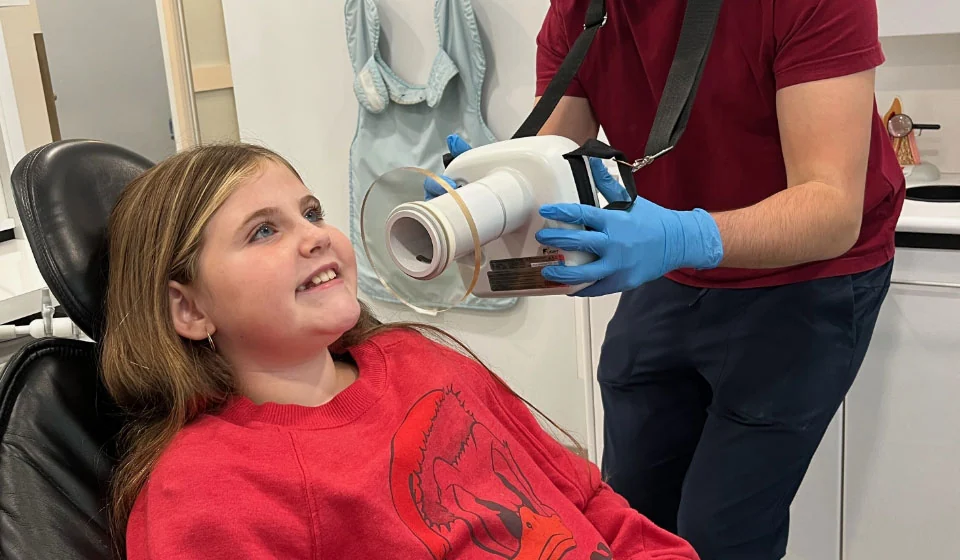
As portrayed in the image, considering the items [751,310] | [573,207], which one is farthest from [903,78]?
[573,207]

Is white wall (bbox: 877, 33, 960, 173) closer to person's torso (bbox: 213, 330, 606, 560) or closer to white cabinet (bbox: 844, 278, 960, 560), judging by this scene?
white cabinet (bbox: 844, 278, 960, 560)

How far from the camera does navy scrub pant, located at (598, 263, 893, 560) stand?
4.56 feet

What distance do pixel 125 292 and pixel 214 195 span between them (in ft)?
0.51

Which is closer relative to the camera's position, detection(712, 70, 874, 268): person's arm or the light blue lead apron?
detection(712, 70, 874, 268): person's arm

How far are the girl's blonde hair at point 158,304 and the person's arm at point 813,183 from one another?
0.65m

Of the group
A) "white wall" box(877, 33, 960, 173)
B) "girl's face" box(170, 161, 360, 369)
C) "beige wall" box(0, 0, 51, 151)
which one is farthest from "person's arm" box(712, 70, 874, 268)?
"beige wall" box(0, 0, 51, 151)

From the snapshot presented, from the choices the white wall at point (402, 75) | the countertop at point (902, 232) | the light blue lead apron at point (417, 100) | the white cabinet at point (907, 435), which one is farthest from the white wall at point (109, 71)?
the white cabinet at point (907, 435)

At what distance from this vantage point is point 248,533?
0.94 m

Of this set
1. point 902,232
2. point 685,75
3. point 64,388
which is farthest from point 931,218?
point 64,388

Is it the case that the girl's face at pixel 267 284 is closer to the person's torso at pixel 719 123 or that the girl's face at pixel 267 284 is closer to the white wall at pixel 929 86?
the person's torso at pixel 719 123

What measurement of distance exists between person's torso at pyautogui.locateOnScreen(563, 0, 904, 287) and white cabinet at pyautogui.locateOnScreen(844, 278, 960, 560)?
44 cm

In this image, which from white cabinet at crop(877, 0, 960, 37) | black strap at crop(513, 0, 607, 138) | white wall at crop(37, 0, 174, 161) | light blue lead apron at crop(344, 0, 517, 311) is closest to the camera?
black strap at crop(513, 0, 607, 138)

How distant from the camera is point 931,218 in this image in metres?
1.73

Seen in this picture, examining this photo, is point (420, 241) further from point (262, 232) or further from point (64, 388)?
point (64, 388)
